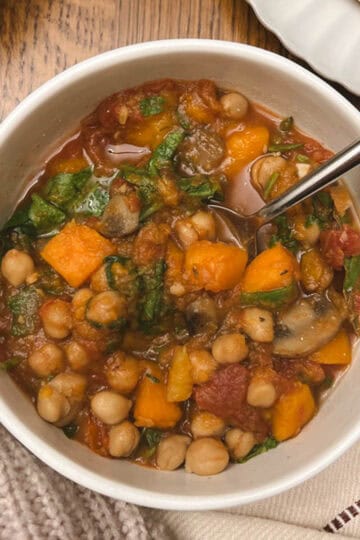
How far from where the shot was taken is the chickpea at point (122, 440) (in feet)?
7.22

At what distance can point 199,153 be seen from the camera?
7.47ft

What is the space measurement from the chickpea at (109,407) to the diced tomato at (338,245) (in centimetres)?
81

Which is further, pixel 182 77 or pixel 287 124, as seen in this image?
pixel 287 124

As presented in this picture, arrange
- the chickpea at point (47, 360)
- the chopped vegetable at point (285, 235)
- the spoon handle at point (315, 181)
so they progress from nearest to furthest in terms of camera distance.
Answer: the spoon handle at point (315, 181) → the chickpea at point (47, 360) → the chopped vegetable at point (285, 235)

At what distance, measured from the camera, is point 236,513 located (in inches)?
100

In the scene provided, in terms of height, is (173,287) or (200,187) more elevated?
(200,187)

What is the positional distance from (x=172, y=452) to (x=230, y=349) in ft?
1.24

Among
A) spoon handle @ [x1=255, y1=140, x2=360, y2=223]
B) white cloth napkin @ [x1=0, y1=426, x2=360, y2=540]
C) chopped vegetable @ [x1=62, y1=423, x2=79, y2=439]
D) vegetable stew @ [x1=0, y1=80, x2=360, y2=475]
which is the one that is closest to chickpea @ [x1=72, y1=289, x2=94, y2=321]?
vegetable stew @ [x1=0, y1=80, x2=360, y2=475]

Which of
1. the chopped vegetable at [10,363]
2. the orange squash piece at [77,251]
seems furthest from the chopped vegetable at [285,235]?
the chopped vegetable at [10,363]

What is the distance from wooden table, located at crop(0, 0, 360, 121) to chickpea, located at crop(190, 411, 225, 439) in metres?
1.20

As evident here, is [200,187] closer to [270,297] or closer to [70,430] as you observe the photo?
[270,297]

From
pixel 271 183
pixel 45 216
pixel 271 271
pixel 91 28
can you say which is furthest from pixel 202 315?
pixel 91 28

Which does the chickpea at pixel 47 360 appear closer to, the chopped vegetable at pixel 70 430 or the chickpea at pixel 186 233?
the chopped vegetable at pixel 70 430

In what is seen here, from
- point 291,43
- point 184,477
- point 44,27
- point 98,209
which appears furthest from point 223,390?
point 44,27
